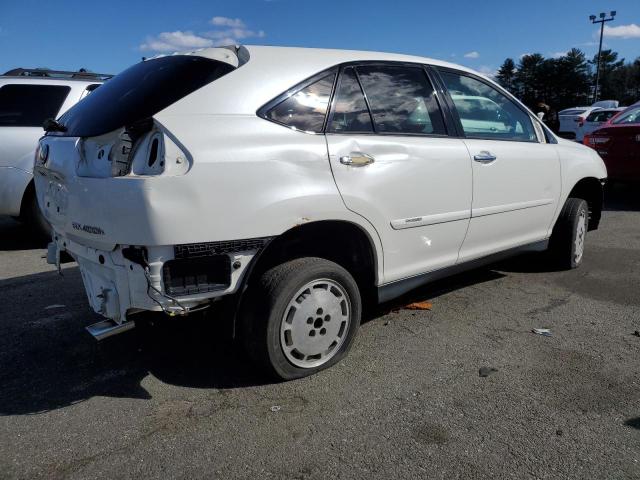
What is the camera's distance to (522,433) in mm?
2543

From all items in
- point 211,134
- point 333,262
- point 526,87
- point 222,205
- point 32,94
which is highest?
→ point 526,87

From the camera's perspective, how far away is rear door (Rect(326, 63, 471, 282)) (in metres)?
3.04

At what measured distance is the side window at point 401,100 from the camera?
10.8ft

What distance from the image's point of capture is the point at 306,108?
293 centimetres

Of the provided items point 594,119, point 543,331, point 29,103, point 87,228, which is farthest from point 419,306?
point 594,119

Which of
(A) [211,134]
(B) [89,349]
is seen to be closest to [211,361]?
(B) [89,349]

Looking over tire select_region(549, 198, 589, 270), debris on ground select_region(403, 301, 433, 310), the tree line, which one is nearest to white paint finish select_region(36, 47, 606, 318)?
debris on ground select_region(403, 301, 433, 310)

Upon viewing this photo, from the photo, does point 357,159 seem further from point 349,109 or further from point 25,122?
point 25,122

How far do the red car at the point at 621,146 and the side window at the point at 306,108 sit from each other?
716cm

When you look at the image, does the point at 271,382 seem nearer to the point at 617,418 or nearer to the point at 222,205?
the point at 222,205

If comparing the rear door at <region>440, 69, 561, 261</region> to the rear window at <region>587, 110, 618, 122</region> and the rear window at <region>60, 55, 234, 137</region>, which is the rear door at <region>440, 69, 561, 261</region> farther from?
the rear window at <region>587, 110, 618, 122</region>

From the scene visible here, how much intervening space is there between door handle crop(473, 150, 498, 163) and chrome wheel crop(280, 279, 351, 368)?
4.52ft

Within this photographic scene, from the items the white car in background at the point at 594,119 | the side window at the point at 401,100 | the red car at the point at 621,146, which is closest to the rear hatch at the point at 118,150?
the side window at the point at 401,100

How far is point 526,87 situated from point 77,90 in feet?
237
